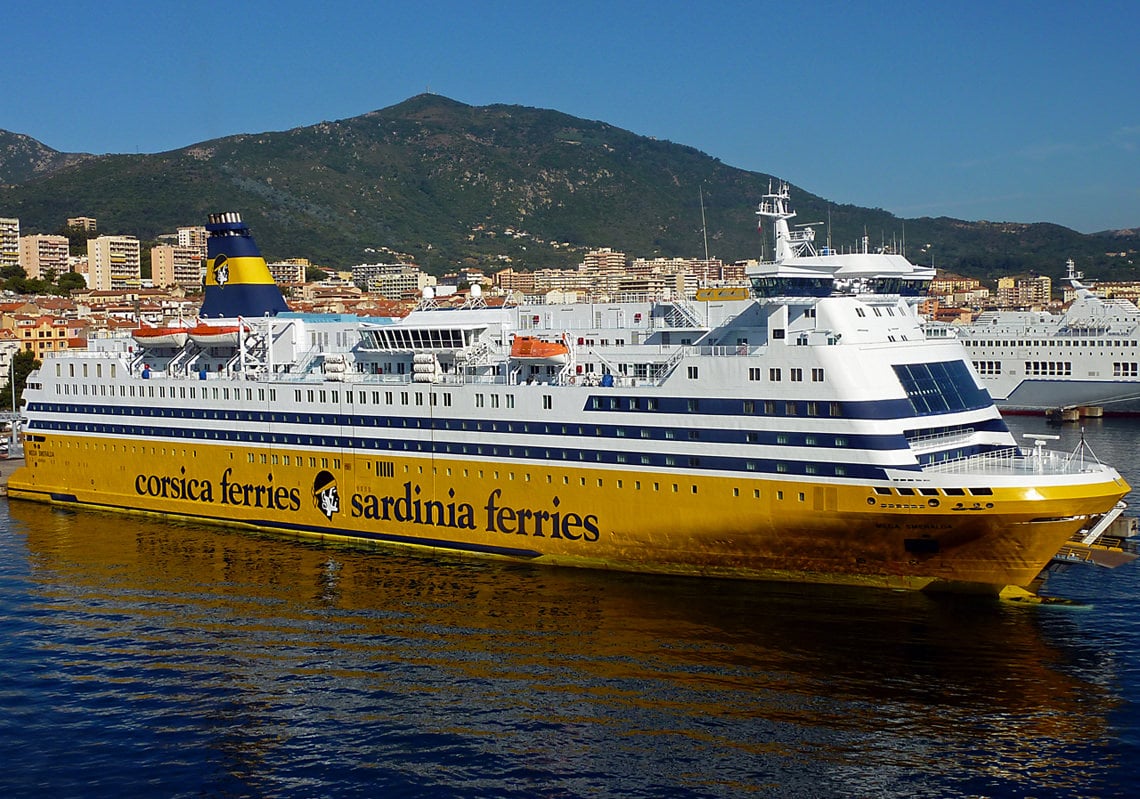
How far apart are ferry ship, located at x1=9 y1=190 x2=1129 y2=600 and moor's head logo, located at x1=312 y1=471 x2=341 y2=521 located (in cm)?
5

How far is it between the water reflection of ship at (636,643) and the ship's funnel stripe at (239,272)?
37.6 feet

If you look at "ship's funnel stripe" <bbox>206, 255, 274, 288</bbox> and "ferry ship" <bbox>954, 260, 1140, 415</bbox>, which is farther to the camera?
"ferry ship" <bbox>954, 260, 1140, 415</bbox>

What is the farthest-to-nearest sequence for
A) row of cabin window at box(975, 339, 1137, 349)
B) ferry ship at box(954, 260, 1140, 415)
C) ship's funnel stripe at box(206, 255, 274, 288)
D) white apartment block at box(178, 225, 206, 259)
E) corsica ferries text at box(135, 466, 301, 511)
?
white apartment block at box(178, 225, 206, 259) → row of cabin window at box(975, 339, 1137, 349) → ferry ship at box(954, 260, 1140, 415) → ship's funnel stripe at box(206, 255, 274, 288) → corsica ferries text at box(135, 466, 301, 511)

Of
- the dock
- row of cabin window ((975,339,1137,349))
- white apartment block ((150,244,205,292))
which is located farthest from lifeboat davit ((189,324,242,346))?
white apartment block ((150,244,205,292))

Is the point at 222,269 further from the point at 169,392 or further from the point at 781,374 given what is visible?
the point at 781,374

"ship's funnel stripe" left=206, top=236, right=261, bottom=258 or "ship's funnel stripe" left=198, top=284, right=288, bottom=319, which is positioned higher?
"ship's funnel stripe" left=206, top=236, right=261, bottom=258

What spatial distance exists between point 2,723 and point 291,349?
655 inches

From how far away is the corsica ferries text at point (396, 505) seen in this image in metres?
25.6

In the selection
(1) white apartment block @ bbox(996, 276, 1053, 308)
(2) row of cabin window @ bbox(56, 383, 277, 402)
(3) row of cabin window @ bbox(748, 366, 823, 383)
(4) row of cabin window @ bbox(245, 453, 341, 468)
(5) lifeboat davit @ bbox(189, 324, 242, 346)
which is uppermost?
(1) white apartment block @ bbox(996, 276, 1053, 308)

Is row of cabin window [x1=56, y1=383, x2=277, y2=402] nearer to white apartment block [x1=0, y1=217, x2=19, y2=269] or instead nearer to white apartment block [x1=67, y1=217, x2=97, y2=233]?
white apartment block [x1=0, y1=217, x2=19, y2=269]

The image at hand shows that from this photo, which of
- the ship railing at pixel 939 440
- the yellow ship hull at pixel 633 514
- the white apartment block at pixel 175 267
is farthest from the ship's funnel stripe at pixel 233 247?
the white apartment block at pixel 175 267

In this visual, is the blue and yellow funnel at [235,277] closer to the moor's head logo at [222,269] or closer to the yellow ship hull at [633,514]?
the moor's head logo at [222,269]

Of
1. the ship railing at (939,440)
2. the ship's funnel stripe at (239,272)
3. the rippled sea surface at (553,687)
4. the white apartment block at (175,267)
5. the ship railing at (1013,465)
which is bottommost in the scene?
the rippled sea surface at (553,687)

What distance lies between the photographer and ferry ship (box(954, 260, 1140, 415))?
6462cm
